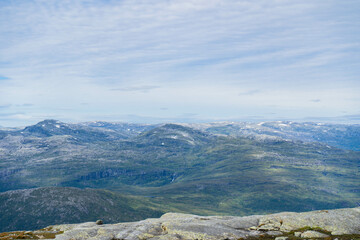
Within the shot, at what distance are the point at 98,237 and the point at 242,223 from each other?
41030 mm

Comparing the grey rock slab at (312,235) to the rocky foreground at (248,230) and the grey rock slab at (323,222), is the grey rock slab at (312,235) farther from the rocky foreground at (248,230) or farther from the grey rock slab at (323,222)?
the grey rock slab at (323,222)

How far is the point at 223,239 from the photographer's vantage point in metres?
69.6

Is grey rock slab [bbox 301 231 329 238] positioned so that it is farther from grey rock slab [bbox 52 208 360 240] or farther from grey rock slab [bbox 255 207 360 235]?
grey rock slab [bbox 255 207 360 235]

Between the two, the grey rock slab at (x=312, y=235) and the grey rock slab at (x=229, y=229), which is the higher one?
the grey rock slab at (x=312, y=235)

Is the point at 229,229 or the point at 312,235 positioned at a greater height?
the point at 312,235

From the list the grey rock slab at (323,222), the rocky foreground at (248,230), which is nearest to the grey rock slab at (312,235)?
the rocky foreground at (248,230)

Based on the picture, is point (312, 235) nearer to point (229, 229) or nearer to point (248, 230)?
point (248, 230)

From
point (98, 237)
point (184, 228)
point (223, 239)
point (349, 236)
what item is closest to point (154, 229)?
point (184, 228)

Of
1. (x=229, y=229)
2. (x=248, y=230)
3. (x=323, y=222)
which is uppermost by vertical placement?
(x=323, y=222)

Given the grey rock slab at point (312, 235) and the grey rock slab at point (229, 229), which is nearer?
the grey rock slab at point (312, 235)

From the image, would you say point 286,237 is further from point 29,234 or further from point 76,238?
point 29,234

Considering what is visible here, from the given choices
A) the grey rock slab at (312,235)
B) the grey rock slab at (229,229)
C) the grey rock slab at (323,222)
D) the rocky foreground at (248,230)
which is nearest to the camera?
the grey rock slab at (312,235)

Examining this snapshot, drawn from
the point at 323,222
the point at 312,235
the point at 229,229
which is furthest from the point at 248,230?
the point at 323,222

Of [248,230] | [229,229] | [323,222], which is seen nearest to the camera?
[229,229]
